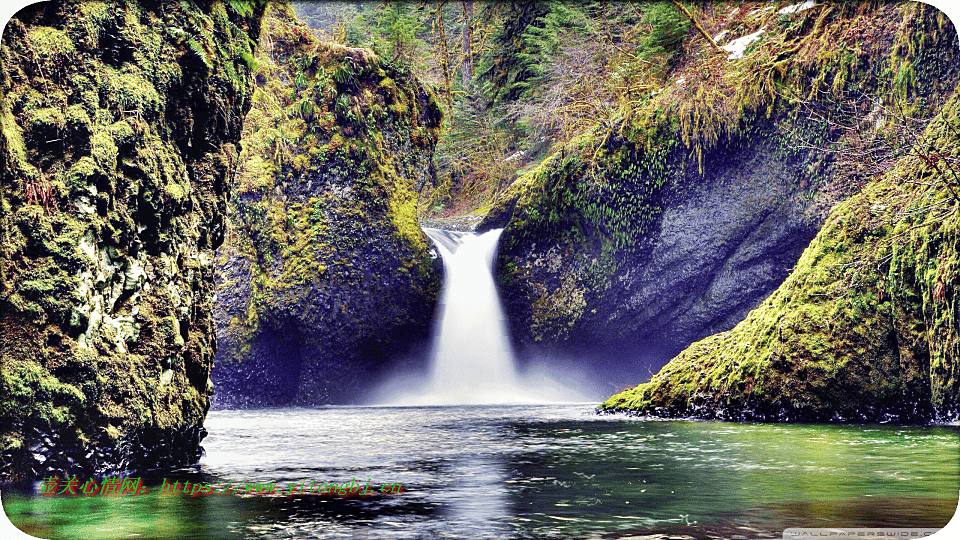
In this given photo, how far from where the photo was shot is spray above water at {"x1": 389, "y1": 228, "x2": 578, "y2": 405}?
14.6 m

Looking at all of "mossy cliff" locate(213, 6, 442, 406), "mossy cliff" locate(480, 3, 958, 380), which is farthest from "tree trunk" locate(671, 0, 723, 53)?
"mossy cliff" locate(213, 6, 442, 406)

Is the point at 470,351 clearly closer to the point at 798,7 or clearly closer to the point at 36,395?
the point at 798,7

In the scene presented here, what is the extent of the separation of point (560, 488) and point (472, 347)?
10.8m

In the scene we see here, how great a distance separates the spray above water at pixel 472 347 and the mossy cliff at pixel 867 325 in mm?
6370

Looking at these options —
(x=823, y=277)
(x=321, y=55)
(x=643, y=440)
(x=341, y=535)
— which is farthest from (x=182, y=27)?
(x=321, y=55)

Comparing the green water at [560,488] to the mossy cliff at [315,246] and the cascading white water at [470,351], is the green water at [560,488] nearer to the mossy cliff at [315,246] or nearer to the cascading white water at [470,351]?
the mossy cliff at [315,246]

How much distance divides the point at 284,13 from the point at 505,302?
7255mm

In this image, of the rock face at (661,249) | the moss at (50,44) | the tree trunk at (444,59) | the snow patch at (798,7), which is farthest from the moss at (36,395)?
the tree trunk at (444,59)

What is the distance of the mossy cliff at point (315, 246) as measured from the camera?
1368 centimetres

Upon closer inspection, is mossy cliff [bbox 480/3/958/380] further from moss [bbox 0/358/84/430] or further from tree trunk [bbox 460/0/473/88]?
moss [bbox 0/358/84/430]

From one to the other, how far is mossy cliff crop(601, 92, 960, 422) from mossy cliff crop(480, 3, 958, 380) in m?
2.47

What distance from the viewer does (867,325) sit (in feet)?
24.9

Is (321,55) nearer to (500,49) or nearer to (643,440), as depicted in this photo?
(500,49)

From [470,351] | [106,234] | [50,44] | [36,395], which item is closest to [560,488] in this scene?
[36,395]
